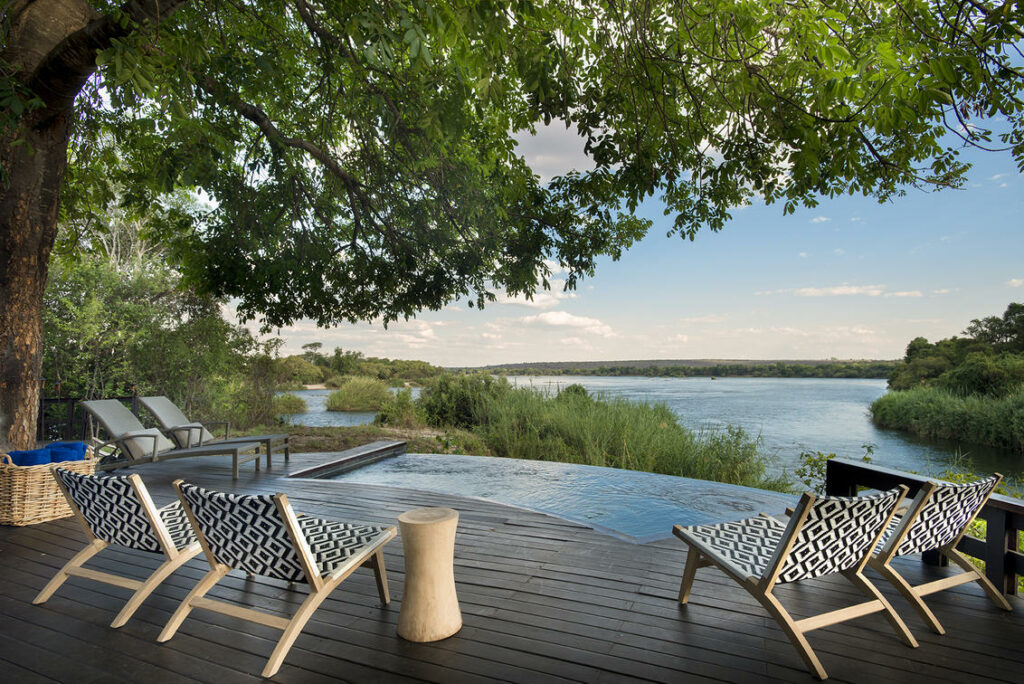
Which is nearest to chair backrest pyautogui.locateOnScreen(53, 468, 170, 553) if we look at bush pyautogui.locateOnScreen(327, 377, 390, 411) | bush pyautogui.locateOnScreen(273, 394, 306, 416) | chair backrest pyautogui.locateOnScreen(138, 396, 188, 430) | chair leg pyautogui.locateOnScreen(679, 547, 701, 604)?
chair leg pyautogui.locateOnScreen(679, 547, 701, 604)

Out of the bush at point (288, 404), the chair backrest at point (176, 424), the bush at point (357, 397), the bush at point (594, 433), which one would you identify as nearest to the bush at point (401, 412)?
the bush at point (594, 433)

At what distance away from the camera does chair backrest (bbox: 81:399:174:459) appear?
208 inches

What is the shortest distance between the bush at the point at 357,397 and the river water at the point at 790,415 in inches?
13.5

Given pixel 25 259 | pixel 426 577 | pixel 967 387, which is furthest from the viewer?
pixel 967 387

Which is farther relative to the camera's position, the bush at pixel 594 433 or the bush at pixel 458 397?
the bush at pixel 458 397

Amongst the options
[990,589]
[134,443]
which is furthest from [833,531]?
[134,443]

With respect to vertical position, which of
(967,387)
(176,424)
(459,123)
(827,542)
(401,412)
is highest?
(459,123)

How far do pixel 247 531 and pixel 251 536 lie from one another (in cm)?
2

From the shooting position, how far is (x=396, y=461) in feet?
23.9

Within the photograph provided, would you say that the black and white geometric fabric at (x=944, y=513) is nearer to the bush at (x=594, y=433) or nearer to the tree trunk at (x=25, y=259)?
the bush at (x=594, y=433)

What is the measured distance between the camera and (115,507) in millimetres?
2434

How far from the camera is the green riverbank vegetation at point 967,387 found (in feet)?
34.0

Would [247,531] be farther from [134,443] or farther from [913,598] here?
[134,443]

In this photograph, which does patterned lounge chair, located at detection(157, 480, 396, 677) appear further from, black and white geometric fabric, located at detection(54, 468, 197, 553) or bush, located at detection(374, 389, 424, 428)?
bush, located at detection(374, 389, 424, 428)
